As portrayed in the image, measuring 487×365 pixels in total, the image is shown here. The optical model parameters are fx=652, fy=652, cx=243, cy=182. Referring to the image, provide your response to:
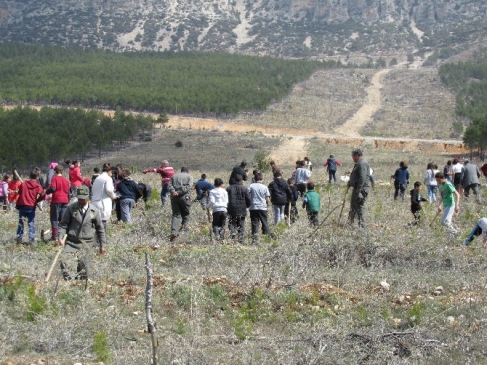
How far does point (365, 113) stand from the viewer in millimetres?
72125

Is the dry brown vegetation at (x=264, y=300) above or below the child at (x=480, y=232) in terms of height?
below

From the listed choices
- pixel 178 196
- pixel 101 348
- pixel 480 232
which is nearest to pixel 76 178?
pixel 178 196

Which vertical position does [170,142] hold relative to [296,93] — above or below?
below

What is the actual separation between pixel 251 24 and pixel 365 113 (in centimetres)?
9217

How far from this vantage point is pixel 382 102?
256 feet

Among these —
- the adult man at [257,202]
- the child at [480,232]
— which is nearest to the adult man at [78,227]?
the adult man at [257,202]

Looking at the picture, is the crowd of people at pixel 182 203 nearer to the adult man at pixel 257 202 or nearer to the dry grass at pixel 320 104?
the adult man at pixel 257 202

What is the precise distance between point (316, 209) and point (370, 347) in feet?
19.7

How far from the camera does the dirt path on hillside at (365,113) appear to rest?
63.7m

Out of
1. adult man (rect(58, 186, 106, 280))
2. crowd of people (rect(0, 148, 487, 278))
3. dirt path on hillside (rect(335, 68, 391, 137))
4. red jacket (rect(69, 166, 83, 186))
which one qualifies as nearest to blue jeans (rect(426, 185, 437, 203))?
crowd of people (rect(0, 148, 487, 278))

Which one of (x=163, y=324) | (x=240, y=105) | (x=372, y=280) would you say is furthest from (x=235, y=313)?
(x=240, y=105)

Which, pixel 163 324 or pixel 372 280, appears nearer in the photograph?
pixel 163 324

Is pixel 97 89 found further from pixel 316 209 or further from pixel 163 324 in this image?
pixel 163 324

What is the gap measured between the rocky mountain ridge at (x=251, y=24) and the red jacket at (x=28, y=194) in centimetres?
12606
